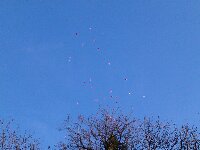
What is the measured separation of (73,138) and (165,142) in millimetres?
10793

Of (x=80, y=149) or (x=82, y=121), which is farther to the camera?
(x=82, y=121)

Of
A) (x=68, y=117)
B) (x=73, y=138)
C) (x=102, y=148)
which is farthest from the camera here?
(x=68, y=117)

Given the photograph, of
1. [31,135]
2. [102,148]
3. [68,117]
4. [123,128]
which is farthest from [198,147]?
[31,135]

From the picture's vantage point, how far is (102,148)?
103 ft

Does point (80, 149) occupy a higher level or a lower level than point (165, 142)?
lower

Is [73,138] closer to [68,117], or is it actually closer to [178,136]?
[68,117]

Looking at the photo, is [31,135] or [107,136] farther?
[31,135]

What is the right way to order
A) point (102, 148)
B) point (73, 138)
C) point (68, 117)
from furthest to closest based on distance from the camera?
point (68, 117) < point (73, 138) < point (102, 148)

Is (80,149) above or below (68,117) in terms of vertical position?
below

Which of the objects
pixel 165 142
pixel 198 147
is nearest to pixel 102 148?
pixel 165 142

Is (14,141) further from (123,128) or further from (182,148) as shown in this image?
(182,148)

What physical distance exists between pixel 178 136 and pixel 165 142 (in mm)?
2028

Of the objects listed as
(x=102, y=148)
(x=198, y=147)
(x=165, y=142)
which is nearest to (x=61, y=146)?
(x=102, y=148)

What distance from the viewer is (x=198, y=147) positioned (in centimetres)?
3666
